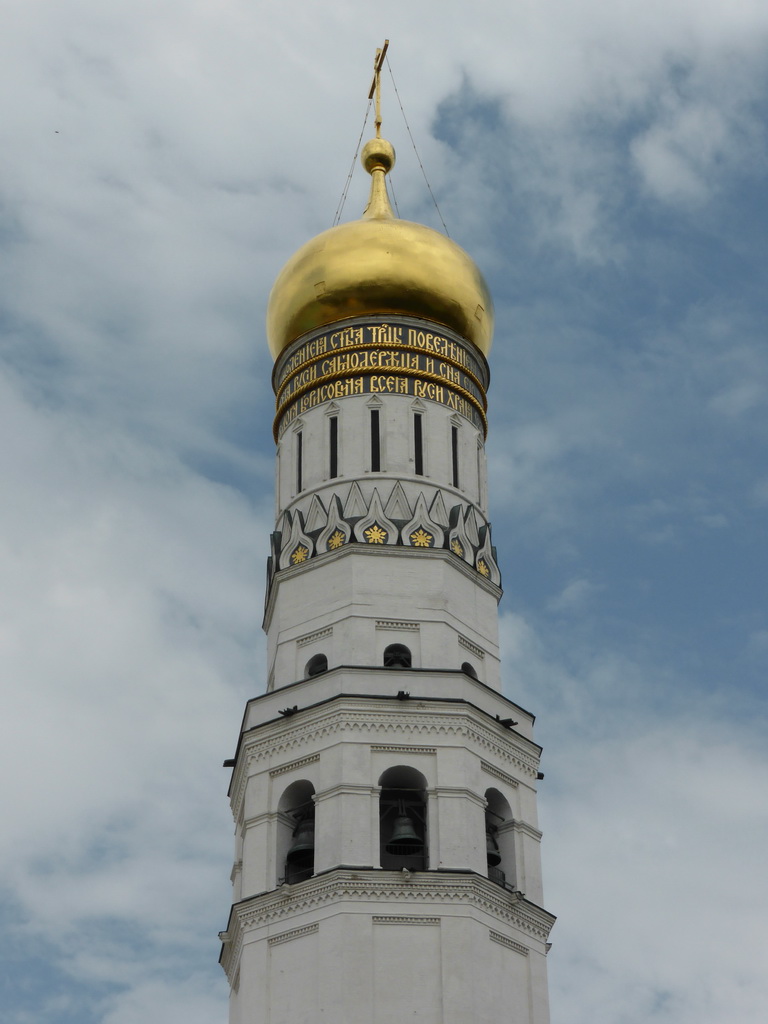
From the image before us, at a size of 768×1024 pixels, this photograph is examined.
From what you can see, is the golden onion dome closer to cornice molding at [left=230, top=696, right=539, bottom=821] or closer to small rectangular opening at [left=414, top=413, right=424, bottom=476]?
small rectangular opening at [left=414, top=413, right=424, bottom=476]

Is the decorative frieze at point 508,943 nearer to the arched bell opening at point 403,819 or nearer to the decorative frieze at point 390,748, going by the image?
the arched bell opening at point 403,819

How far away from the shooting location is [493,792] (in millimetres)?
30797

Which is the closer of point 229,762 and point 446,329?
point 229,762

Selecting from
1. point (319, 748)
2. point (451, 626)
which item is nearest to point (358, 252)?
point (451, 626)

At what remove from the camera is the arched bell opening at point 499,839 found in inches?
1192

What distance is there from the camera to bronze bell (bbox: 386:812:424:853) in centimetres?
2945

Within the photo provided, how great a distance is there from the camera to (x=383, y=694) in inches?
1203

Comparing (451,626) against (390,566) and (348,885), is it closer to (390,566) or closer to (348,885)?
(390,566)

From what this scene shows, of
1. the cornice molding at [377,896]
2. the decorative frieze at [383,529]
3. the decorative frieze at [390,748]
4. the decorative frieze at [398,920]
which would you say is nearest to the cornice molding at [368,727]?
the decorative frieze at [390,748]

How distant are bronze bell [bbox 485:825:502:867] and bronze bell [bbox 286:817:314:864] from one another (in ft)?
8.35

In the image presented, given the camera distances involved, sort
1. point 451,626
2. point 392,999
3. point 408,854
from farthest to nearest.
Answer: point 451,626 → point 408,854 → point 392,999

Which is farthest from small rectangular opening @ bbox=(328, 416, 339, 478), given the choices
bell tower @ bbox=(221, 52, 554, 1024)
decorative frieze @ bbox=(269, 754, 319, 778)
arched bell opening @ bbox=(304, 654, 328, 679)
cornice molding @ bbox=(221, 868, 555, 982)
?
cornice molding @ bbox=(221, 868, 555, 982)

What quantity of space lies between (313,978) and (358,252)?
500 inches

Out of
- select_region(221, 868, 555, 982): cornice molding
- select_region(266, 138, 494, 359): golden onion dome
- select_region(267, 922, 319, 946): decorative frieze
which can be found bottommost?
select_region(267, 922, 319, 946): decorative frieze
